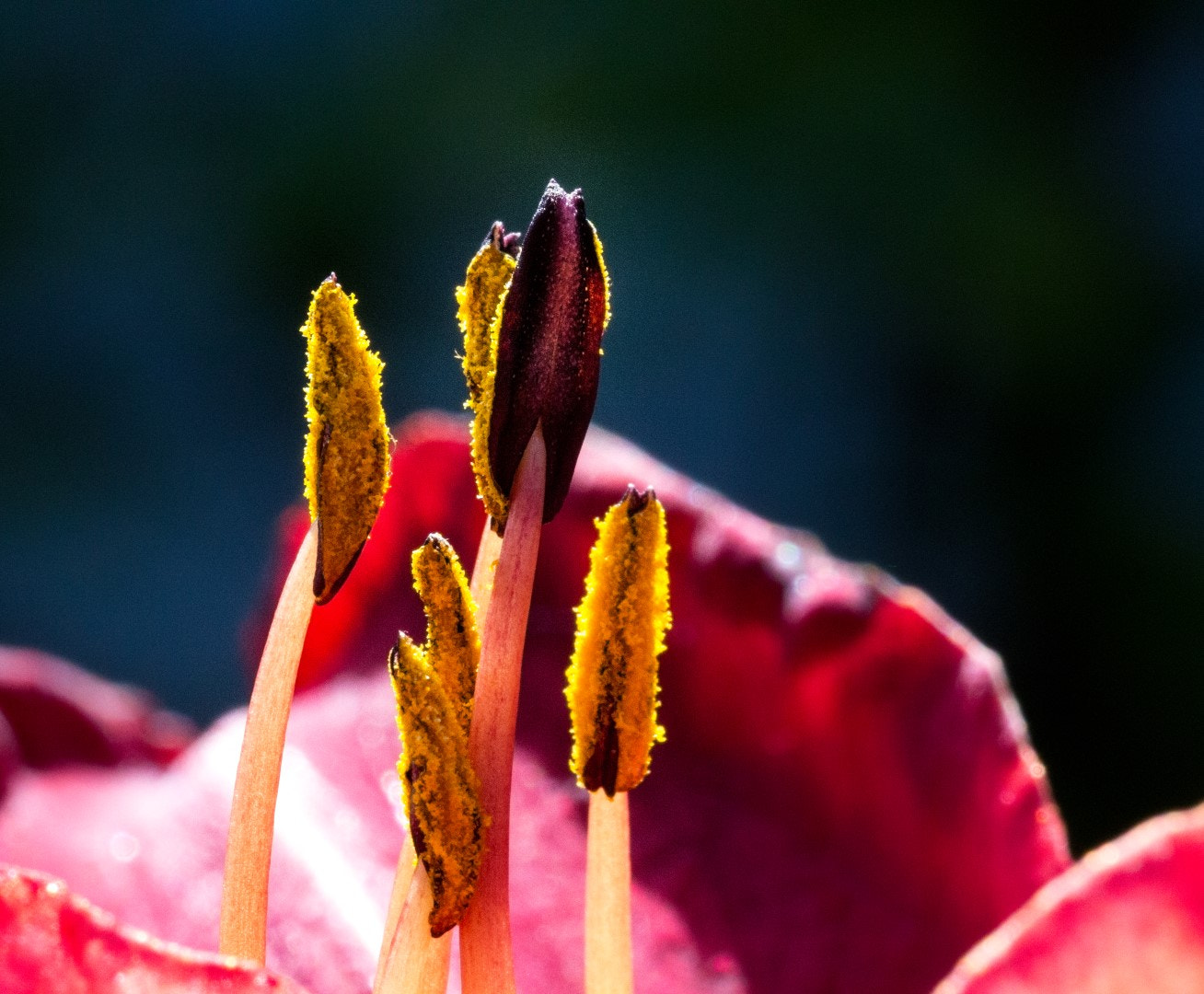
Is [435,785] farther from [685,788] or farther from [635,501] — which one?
[685,788]

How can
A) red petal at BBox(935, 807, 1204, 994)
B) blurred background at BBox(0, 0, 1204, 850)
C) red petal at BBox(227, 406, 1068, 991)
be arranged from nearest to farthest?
red petal at BBox(935, 807, 1204, 994)
red petal at BBox(227, 406, 1068, 991)
blurred background at BBox(0, 0, 1204, 850)

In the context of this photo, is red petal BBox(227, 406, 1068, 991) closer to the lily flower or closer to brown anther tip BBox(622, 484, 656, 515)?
the lily flower

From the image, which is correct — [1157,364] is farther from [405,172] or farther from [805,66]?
[405,172]

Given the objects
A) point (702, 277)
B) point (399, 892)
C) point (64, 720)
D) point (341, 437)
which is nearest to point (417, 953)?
point (399, 892)

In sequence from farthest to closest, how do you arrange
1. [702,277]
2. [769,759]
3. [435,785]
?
[702,277], [769,759], [435,785]

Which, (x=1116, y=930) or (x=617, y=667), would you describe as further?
(x=617, y=667)

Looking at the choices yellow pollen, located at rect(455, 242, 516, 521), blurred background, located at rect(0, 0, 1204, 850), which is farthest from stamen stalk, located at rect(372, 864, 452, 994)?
blurred background, located at rect(0, 0, 1204, 850)
